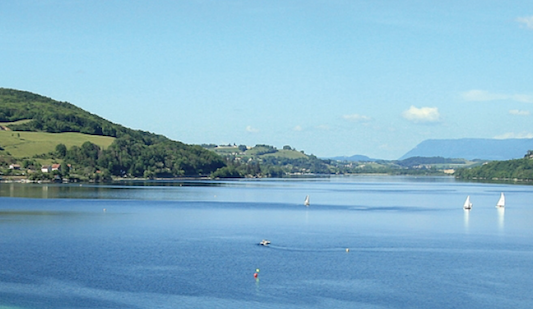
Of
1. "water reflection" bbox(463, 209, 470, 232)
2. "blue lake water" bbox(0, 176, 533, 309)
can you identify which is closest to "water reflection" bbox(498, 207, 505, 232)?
"blue lake water" bbox(0, 176, 533, 309)

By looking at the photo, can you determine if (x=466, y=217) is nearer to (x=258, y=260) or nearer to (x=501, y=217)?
(x=501, y=217)

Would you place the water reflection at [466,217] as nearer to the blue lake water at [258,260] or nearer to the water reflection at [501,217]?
the blue lake water at [258,260]

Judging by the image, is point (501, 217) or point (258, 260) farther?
point (501, 217)

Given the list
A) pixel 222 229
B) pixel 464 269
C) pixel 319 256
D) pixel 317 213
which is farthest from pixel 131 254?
pixel 317 213

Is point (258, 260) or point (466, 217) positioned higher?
point (466, 217)

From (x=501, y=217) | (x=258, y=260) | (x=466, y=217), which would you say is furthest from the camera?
(x=501, y=217)

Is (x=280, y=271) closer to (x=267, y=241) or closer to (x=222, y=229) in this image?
(x=267, y=241)

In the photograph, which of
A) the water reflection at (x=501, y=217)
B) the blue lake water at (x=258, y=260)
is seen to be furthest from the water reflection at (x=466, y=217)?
the water reflection at (x=501, y=217)

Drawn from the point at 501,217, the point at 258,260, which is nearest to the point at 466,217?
the point at 501,217

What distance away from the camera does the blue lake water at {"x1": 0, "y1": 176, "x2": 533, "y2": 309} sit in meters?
38.5

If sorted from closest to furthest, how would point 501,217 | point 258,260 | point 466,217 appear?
point 258,260
point 466,217
point 501,217

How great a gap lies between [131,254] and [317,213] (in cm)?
4550

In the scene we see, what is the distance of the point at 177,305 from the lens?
3644cm

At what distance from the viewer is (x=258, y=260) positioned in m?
50.3
